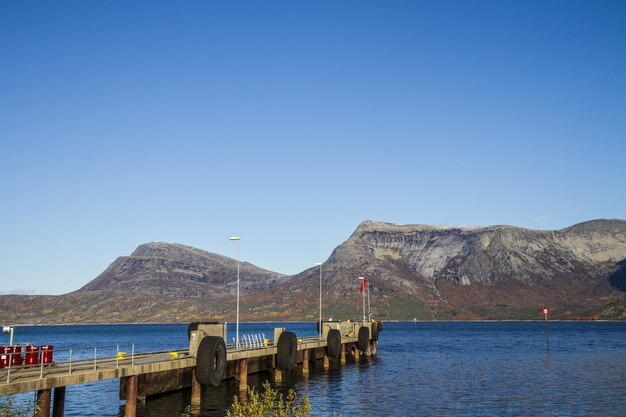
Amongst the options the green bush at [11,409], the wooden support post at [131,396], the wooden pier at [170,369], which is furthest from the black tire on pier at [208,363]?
the green bush at [11,409]

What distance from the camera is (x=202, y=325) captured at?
42625 millimetres

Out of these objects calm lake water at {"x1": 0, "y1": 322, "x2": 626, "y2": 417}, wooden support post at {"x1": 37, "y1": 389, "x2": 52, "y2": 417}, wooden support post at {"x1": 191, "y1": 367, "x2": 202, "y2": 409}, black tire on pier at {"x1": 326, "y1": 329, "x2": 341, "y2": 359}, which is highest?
black tire on pier at {"x1": 326, "y1": 329, "x2": 341, "y2": 359}

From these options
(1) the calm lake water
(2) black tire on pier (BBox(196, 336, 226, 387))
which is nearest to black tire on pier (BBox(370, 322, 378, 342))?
(1) the calm lake water

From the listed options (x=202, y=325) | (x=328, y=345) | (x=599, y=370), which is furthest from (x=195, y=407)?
(x=599, y=370)

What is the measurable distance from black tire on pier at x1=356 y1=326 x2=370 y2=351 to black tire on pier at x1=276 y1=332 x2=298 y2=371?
29.3 metres

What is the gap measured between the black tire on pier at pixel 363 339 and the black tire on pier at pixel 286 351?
29320 mm

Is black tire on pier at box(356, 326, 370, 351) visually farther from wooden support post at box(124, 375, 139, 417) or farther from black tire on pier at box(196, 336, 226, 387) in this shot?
wooden support post at box(124, 375, 139, 417)

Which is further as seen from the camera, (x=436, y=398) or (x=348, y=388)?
(x=348, y=388)

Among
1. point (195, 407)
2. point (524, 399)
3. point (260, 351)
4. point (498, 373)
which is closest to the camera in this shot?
point (195, 407)

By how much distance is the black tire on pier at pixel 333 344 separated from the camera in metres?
70.6

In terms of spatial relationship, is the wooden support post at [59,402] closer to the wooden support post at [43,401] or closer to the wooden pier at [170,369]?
the wooden pier at [170,369]

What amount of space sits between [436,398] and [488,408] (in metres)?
5.43

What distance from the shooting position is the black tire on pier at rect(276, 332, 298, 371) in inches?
2149

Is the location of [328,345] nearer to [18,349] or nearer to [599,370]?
[599,370]
